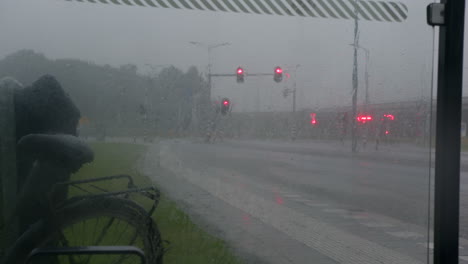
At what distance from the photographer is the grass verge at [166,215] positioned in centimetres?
252

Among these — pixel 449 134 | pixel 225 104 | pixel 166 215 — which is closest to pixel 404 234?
pixel 449 134

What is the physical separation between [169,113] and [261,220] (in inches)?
44.8

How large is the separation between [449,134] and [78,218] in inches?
77.3

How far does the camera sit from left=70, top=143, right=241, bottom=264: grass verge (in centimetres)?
252

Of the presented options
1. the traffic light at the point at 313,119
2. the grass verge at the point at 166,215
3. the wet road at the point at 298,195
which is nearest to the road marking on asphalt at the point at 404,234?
the wet road at the point at 298,195

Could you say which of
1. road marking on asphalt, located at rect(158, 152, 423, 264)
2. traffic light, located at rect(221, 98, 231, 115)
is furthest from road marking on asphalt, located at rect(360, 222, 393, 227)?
traffic light, located at rect(221, 98, 231, 115)

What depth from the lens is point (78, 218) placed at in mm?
2303

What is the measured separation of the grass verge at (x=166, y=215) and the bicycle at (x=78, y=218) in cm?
6

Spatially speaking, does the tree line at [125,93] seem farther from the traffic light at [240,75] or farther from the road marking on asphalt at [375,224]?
the road marking on asphalt at [375,224]

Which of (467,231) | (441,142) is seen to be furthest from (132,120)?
(467,231)

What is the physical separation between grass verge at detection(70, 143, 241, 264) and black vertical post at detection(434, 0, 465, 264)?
139cm

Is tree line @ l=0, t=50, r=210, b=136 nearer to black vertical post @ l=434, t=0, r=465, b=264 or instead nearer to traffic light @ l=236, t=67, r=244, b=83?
traffic light @ l=236, t=67, r=244, b=83

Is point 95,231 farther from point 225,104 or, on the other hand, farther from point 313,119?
point 313,119

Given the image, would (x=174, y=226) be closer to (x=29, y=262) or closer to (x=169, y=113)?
(x=169, y=113)
